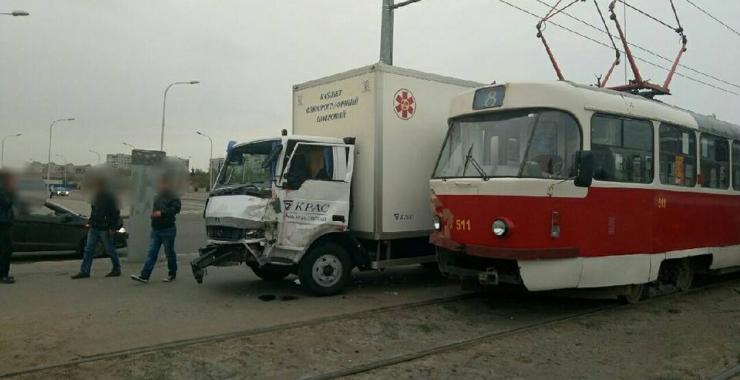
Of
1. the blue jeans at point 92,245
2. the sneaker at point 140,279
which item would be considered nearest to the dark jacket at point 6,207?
the blue jeans at point 92,245

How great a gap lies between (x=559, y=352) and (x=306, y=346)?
2.55m

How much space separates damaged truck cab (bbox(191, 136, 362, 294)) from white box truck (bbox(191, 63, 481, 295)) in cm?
1

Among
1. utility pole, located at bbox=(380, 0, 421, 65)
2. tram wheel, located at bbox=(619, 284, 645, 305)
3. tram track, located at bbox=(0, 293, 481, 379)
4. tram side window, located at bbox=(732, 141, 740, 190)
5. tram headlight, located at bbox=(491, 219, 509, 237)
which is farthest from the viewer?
utility pole, located at bbox=(380, 0, 421, 65)

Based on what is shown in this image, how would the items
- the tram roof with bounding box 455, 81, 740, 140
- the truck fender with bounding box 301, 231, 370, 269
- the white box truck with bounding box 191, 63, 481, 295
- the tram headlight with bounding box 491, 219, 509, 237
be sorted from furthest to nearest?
the truck fender with bounding box 301, 231, 370, 269 → the white box truck with bounding box 191, 63, 481, 295 → the tram roof with bounding box 455, 81, 740, 140 → the tram headlight with bounding box 491, 219, 509, 237

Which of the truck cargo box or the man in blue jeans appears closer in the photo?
the truck cargo box

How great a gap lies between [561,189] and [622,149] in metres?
1.32

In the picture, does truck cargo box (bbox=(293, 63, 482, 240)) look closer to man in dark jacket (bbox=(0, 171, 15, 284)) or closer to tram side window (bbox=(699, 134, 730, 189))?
tram side window (bbox=(699, 134, 730, 189))

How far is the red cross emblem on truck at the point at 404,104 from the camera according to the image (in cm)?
916

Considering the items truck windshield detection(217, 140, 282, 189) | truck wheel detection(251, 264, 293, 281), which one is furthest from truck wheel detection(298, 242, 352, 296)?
truck windshield detection(217, 140, 282, 189)

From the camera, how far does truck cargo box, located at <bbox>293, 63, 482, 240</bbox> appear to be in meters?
8.97

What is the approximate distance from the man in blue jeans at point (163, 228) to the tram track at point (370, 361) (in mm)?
3731

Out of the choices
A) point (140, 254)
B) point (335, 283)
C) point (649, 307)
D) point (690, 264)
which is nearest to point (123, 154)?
point (140, 254)

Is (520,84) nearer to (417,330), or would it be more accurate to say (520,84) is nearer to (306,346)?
(417,330)

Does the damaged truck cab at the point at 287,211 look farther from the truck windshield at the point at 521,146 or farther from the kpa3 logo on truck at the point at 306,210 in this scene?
the truck windshield at the point at 521,146
